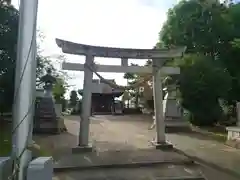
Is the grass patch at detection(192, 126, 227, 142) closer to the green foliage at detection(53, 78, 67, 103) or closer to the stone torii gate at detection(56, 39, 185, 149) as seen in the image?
the stone torii gate at detection(56, 39, 185, 149)

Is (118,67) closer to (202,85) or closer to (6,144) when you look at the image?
(6,144)

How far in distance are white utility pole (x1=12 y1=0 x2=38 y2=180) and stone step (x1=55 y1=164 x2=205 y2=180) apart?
366 cm

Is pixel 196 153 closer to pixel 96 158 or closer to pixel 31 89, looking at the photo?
pixel 96 158

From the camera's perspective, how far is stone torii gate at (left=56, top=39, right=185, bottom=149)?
9.67 metres

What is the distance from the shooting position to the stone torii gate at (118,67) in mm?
9672

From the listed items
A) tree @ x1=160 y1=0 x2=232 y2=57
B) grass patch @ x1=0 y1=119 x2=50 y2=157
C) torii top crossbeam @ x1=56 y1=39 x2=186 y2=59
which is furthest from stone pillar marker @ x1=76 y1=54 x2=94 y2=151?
tree @ x1=160 y1=0 x2=232 y2=57

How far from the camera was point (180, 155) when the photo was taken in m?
8.98

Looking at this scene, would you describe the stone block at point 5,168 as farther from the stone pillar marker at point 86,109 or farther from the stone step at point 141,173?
the stone pillar marker at point 86,109

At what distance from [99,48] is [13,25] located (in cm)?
544

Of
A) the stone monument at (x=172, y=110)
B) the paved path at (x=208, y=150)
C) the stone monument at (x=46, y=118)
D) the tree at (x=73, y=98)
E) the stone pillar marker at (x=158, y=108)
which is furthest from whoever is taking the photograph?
the tree at (x=73, y=98)

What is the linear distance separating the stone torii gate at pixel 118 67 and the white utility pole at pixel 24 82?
5.92 m

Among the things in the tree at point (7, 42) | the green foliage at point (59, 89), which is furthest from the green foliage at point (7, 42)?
the green foliage at point (59, 89)

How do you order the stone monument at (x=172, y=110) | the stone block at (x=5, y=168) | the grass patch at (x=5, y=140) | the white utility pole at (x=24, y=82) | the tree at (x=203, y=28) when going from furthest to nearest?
1. the tree at (x=203, y=28)
2. the stone monument at (x=172, y=110)
3. the grass patch at (x=5, y=140)
4. the white utility pole at (x=24, y=82)
5. the stone block at (x=5, y=168)

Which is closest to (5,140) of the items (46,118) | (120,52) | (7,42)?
(46,118)
